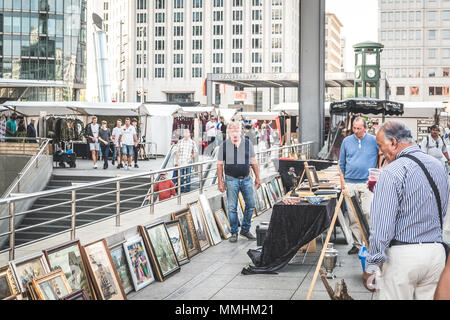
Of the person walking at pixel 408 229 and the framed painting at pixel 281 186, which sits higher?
Answer: the person walking at pixel 408 229


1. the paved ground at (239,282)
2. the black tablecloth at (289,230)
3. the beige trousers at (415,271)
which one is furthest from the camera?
the black tablecloth at (289,230)


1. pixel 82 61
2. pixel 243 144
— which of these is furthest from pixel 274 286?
pixel 82 61

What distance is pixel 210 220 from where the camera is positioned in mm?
10773

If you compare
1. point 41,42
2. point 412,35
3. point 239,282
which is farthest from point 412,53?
point 239,282

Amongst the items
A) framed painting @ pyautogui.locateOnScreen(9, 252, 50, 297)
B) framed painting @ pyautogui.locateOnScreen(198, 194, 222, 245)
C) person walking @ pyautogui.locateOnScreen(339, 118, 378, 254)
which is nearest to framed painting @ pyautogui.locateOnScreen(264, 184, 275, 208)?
framed painting @ pyautogui.locateOnScreen(198, 194, 222, 245)

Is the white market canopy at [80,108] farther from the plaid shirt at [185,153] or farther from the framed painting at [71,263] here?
the framed painting at [71,263]

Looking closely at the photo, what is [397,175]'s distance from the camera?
4039mm

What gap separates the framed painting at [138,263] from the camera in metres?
7.56

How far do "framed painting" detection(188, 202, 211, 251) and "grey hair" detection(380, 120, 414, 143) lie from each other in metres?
6.04

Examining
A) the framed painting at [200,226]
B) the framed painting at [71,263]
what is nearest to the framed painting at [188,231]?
the framed painting at [200,226]

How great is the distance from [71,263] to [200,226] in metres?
4.00

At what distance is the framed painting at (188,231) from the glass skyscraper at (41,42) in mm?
69804

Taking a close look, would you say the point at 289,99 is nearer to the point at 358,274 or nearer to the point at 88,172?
the point at 88,172

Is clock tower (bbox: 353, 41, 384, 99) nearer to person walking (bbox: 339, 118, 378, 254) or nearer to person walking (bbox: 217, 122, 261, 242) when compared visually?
person walking (bbox: 217, 122, 261, 242)
